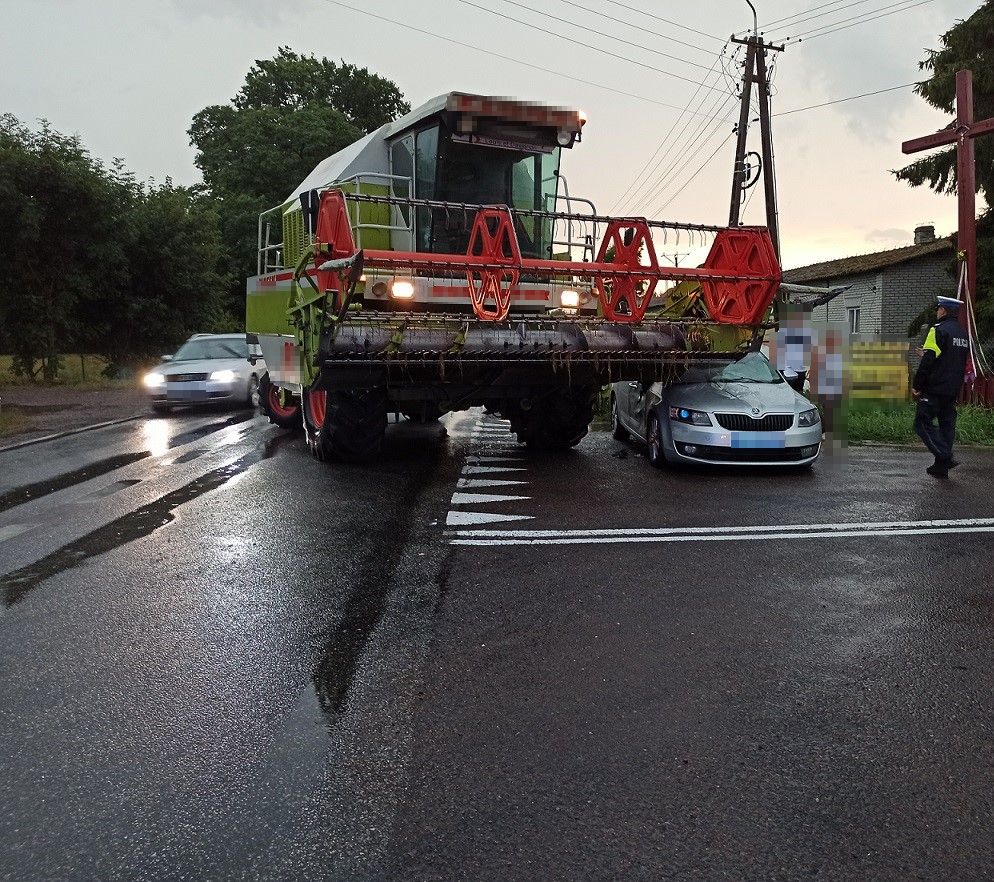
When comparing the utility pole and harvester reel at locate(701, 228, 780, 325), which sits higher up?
the utility pole

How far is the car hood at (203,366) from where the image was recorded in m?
18.1

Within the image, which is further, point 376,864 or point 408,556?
point 408,556

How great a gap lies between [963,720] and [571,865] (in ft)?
6.23

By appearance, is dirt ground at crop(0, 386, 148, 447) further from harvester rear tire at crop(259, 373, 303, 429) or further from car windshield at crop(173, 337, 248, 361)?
harvester rear tire at crop(259, 373, 303, 429)

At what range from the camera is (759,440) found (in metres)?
9.79

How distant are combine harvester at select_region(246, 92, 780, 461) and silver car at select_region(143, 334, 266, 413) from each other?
20.8 feet

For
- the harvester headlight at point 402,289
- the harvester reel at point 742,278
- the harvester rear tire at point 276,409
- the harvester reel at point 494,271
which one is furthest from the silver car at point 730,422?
the harvester rear tire at point 276,409

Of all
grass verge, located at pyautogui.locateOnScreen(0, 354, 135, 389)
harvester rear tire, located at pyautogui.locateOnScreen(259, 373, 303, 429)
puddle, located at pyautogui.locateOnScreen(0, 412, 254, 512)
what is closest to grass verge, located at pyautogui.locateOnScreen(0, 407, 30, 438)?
puddle, located at pyautogui.locateOnScreen(0, 412, 254, 512)

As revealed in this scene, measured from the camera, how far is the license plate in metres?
9.76

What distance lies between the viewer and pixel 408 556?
6.52 meters

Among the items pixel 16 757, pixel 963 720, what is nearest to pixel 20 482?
pixel 16 757

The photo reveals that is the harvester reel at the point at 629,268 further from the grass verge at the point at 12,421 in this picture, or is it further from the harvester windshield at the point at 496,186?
the grass verge at the point at 12,421

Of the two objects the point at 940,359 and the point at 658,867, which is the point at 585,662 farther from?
the point at 940,359

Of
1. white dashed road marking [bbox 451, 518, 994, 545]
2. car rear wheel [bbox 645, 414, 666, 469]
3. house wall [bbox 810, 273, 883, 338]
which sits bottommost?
white dashed road marking [bbox 451, 518, 994, 545]
